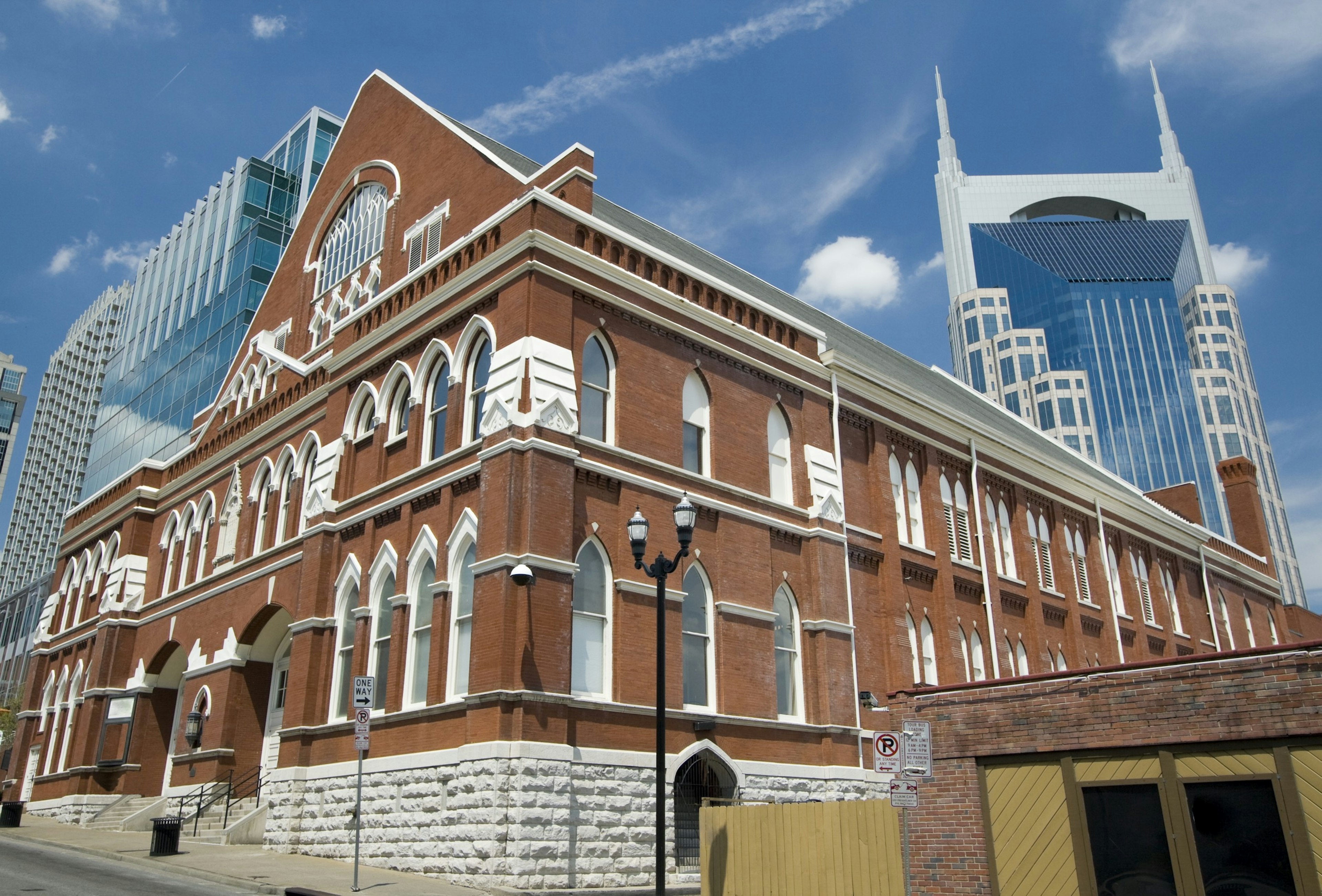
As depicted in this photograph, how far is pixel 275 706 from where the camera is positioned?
87.9 feet

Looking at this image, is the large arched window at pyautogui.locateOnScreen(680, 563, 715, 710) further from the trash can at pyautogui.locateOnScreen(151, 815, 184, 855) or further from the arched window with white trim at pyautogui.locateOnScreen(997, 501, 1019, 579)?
the arched window with white trim at pyautogui.locateOnScreen(997, 501, 1019, 579)

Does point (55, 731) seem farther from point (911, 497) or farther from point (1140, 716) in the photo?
point (1140, 716)

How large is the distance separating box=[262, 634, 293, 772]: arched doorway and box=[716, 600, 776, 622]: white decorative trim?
11470 millimetres

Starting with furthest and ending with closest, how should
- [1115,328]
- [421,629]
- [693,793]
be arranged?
[1115,328], [421,629], [693,793]

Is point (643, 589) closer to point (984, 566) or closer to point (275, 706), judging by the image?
point (275, 706)

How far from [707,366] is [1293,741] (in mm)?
14380

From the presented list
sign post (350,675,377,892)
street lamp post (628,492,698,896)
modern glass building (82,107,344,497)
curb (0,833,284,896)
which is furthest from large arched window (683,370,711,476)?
modern glass building (82,107,344,497)

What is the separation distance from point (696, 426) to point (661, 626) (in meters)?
8.93

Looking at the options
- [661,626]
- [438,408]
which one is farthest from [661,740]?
[438,408]

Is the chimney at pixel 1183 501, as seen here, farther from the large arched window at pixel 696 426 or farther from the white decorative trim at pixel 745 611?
the large arched window at pixel 696 426

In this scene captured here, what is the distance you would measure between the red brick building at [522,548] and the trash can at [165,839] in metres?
1.86

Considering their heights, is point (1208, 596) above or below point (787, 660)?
above

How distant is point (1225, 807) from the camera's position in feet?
36.9

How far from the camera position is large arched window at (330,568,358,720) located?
21625 mm
